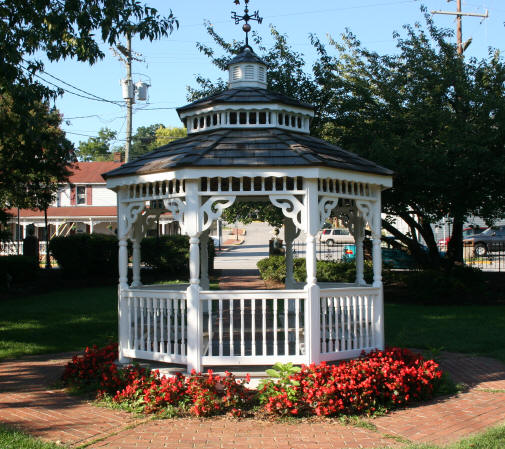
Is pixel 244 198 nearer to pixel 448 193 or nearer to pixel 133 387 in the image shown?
pixel 133 387

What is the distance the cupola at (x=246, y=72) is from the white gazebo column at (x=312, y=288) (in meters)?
2.96

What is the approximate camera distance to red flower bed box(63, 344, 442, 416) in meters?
5.96

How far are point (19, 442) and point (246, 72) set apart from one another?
6.50 meters

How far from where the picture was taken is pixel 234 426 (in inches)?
222

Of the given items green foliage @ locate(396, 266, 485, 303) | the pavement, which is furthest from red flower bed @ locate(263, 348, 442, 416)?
green foliage @ locate(396, 266, 485, 303)

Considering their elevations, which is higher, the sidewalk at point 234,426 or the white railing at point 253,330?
the white railing at point 253,330

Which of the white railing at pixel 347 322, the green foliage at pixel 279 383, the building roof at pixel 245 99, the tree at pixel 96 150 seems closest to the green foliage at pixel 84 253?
the building roof at pixel 245 99

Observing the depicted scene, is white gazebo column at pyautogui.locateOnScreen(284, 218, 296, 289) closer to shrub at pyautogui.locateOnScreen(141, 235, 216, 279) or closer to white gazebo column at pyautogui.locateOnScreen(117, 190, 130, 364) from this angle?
white gazebo column at pyautogui.locateOnScreen(117, 190, 130, 364)

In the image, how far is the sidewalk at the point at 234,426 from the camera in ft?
17.0

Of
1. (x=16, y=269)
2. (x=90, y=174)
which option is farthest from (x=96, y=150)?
(x=16, y=269)

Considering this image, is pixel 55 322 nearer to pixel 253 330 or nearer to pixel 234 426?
pixel 253 330

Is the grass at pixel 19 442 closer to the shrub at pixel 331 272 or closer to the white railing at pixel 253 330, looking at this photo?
the white railing at pixel 253 330

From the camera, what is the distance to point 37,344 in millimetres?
10219

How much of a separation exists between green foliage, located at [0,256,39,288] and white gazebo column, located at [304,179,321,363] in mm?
14756
